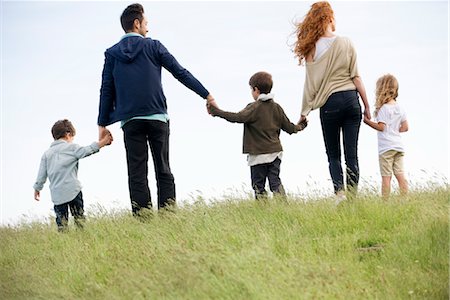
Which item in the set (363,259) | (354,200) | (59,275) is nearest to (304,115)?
(354,200)

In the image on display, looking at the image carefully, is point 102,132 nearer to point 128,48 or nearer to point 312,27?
point 128,48

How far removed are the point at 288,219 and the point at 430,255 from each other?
210cm

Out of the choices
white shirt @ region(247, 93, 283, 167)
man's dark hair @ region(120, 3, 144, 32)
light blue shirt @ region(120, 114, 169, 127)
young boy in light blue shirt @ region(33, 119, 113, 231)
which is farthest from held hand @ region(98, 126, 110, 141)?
white shirt @ region(247, 93, 283, 167)

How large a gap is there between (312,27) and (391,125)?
7.25 feet

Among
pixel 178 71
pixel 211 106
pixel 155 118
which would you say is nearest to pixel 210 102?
pixel 211 106

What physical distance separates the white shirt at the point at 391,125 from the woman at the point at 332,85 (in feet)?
3.63

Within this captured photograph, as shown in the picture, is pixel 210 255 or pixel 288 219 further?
pixel 288 219

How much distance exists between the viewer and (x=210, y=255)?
746 cm

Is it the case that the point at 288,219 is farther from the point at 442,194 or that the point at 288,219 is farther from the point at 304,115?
the point at 442,194

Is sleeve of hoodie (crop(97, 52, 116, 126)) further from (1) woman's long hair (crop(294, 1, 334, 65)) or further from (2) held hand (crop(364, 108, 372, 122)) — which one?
(2) held hand (crop(364, 108, 372, 122))

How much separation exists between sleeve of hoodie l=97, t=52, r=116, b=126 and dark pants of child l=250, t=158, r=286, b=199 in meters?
2.15

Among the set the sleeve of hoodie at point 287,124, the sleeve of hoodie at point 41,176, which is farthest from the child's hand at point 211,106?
the sleeve of hoodie at point 41,176

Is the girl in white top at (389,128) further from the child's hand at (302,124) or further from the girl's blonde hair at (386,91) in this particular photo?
the child's hand at (302,124)

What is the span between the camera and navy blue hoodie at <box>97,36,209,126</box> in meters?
9.88
